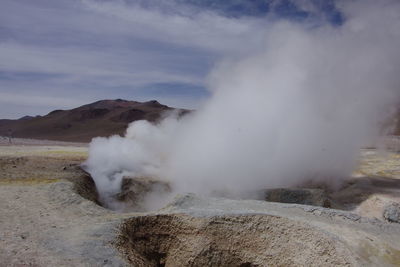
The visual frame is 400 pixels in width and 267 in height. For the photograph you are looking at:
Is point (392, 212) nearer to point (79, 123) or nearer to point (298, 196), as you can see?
point (298, 196)

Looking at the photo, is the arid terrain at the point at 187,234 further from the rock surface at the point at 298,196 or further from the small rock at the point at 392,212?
the small rock at the point at 392,212

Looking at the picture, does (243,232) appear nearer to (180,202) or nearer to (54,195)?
(180,202)

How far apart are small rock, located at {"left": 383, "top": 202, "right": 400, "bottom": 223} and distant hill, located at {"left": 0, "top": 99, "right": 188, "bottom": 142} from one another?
35.0 metres

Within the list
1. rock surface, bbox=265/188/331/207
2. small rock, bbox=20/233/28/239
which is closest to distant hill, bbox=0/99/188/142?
rock surface, bbox=265/188/331/207

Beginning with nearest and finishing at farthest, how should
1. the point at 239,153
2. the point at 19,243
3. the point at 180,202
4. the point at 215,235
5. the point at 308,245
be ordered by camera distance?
the point at 19,243
the point at 308,245
the point at 215,235
the point at 180,202
the point at 239,153

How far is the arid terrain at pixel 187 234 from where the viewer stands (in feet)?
17.0

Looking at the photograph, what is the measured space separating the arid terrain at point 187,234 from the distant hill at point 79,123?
34945mm

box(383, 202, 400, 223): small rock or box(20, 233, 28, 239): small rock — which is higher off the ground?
box(20, 233, 28, 239): small rock

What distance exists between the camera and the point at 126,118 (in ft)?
171

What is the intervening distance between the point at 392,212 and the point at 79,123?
4761 centimetres

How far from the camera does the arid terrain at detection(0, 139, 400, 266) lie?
17.0 ft

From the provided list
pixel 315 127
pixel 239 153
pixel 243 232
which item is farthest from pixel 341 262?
pixel 315 127

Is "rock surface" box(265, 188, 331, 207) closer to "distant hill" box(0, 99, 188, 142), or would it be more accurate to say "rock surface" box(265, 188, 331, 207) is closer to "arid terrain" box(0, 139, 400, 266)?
"arid terrain" box(0, 139, 400, 266)

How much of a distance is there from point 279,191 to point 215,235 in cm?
542
